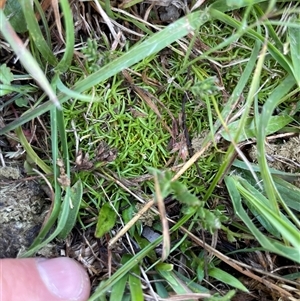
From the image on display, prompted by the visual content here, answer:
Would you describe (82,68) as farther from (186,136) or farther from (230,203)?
(230,203)

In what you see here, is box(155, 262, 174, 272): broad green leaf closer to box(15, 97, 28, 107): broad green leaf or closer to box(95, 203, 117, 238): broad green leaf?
box(95, 203, 117, 238): broad green leaf

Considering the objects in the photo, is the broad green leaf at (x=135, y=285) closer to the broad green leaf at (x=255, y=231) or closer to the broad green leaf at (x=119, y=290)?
the broad green leaf at (x=119, y=290)

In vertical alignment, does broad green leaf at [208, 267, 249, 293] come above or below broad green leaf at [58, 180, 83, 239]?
below

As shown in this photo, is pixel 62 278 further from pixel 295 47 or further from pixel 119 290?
pixel 295 47

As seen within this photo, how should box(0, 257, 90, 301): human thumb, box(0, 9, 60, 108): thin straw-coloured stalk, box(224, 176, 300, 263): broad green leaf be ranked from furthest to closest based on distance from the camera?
box(0, 257, 90, 301): human thumb
box(224, 176, 300, 263): broad green leaf
box(0, 9, 60, 108): thin straw-coloured stalk

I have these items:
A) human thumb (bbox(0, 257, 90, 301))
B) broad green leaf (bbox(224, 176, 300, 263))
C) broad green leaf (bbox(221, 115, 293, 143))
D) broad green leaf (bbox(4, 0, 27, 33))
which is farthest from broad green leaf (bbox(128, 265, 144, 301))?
broad green leaf (bbox(4, 0, 27, 33))

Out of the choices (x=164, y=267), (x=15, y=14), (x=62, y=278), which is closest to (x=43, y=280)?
(x=62, y=278)

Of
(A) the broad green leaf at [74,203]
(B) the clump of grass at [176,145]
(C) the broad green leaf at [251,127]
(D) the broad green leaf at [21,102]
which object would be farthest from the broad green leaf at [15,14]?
(C) the broad green leaf at [251,127]
